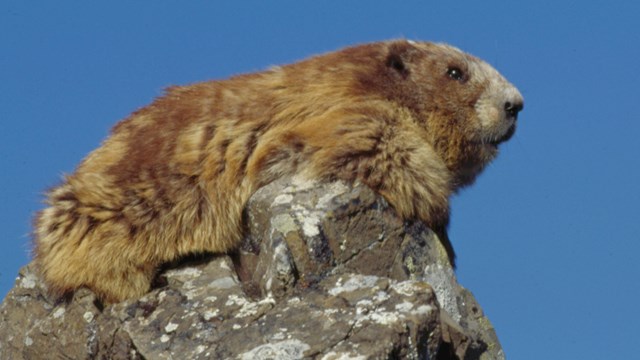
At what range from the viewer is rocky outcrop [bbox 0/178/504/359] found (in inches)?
268

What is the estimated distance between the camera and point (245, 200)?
831 centimetres

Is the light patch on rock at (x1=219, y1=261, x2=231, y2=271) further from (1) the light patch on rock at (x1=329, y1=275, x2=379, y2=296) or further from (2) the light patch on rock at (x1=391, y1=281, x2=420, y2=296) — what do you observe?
(2) the light patch on rock at (x1=391, y1=281, x2=420, y2=296)

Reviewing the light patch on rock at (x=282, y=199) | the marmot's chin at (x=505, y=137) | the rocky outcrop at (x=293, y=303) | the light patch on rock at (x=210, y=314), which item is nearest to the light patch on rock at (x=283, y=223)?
the rocky outcrop at (x=293, y=303)

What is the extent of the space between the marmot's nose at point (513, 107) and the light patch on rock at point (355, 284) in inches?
103

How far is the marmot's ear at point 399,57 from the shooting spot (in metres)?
9.13

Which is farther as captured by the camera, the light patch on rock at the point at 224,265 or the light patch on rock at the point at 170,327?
the light patch on rock at the point at 224,265

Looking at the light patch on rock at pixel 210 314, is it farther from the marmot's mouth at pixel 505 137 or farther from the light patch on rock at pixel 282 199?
the marmot's mouth at pixel 505 137

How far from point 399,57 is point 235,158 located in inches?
74.0

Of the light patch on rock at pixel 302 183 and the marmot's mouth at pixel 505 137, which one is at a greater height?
the marmot's mouth at pixel 505 137

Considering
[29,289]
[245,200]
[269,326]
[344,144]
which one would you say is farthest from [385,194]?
[29,289]

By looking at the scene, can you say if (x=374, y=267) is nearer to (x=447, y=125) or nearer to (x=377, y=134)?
(x=377, y=134)

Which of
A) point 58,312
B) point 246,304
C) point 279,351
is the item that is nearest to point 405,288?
point 279,351

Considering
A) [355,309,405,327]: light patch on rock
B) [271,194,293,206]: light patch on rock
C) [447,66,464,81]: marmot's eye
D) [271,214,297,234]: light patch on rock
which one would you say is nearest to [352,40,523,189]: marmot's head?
[447,66,464,81]: marmot's eye

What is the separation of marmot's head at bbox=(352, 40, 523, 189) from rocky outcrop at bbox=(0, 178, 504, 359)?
112 centimetres
